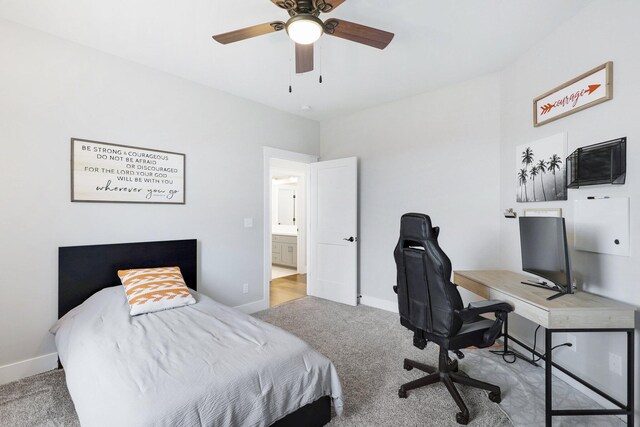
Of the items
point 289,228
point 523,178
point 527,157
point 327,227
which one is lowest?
point 289,228

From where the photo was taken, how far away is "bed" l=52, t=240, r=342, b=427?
1299 millimetres

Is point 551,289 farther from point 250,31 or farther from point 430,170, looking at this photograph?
point 250,31

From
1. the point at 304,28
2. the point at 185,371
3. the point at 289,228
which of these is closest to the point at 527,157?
the point at 304,28

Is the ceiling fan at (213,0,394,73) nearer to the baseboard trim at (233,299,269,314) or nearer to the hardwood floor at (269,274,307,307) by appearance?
the baseboard trim at (233,299,269,314)

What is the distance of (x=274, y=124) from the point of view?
4.09 m

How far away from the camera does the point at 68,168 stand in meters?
2.49

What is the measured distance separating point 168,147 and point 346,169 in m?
2.22

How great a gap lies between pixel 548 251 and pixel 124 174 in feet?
11.7

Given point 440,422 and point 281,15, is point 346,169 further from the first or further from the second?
point 440,422

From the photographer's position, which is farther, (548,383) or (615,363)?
(615,363)

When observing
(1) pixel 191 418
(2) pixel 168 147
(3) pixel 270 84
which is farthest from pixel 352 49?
(1) pixel 191 418

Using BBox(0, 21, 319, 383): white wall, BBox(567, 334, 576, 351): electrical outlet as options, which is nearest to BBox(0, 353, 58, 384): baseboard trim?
BBox(0, 21, 319, 383): white wall

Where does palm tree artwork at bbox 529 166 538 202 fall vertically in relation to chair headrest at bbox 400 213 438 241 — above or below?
above

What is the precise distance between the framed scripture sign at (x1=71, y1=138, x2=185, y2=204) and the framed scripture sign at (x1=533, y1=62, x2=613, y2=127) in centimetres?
342
